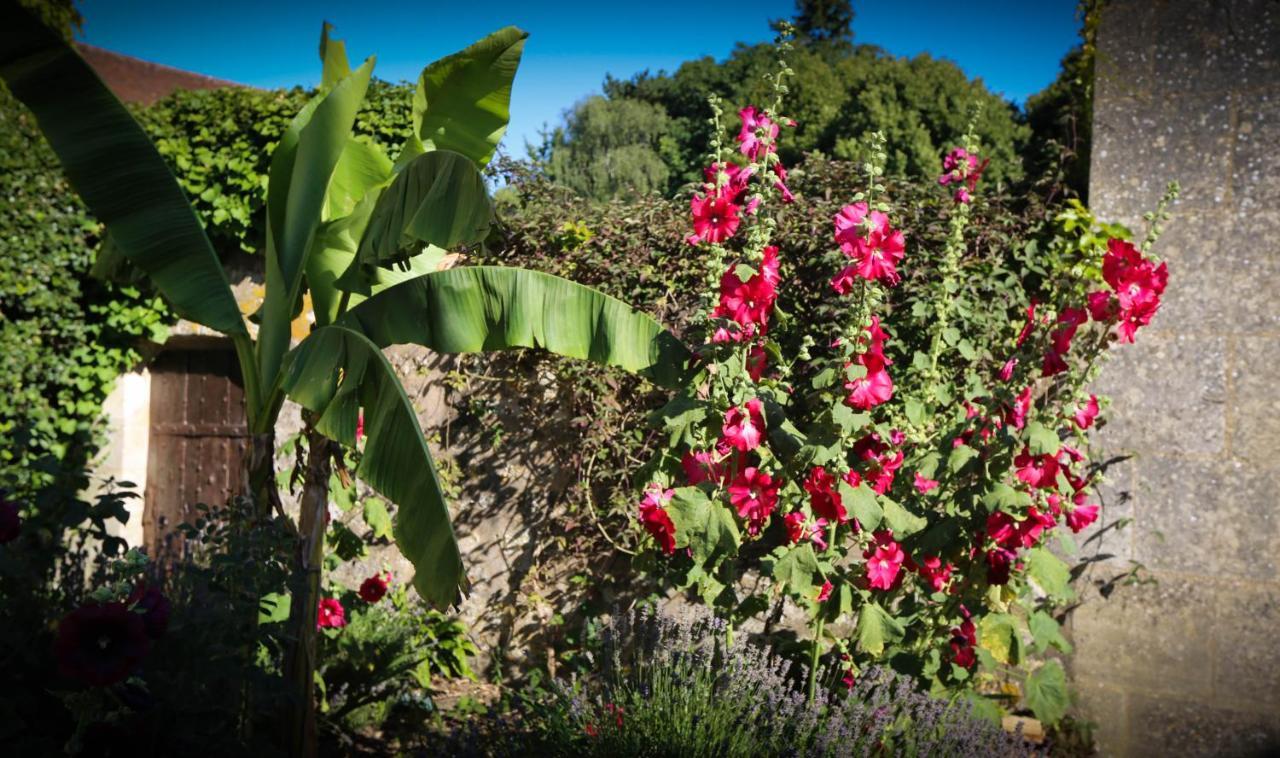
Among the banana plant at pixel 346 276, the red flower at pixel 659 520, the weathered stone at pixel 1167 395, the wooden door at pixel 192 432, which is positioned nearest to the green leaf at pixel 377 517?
the banana plant at pixel 346 276

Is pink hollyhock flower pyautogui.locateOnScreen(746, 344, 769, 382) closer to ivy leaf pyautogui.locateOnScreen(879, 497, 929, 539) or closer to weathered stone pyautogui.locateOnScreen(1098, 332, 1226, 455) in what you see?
ivy leaf pyautogui.locateOnScreen(879, 497, 929, 539)

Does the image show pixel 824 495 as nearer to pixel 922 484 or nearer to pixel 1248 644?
pixel 922 484

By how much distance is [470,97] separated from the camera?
3553 millimetres

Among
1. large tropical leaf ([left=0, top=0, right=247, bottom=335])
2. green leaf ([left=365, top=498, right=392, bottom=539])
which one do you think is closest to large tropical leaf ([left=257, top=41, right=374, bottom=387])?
large tropical leaf ([left=0, top=0, right=247, bottom=335])

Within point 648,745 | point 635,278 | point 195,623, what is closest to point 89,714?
point 195,623

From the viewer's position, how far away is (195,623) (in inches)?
110

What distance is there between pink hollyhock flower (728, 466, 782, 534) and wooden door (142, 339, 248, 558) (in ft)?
15.0

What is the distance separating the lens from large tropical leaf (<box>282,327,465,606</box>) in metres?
2.45

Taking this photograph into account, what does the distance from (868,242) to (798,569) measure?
1.03 meters

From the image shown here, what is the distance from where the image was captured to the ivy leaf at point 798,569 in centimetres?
284

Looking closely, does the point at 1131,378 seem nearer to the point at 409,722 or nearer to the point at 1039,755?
the point at 1039,755

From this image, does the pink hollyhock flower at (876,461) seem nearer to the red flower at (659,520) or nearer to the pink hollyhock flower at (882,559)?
the pink hollyhock flower at (882,559)

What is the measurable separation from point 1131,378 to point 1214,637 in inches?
41.7

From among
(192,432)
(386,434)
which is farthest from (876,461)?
(192,432)
